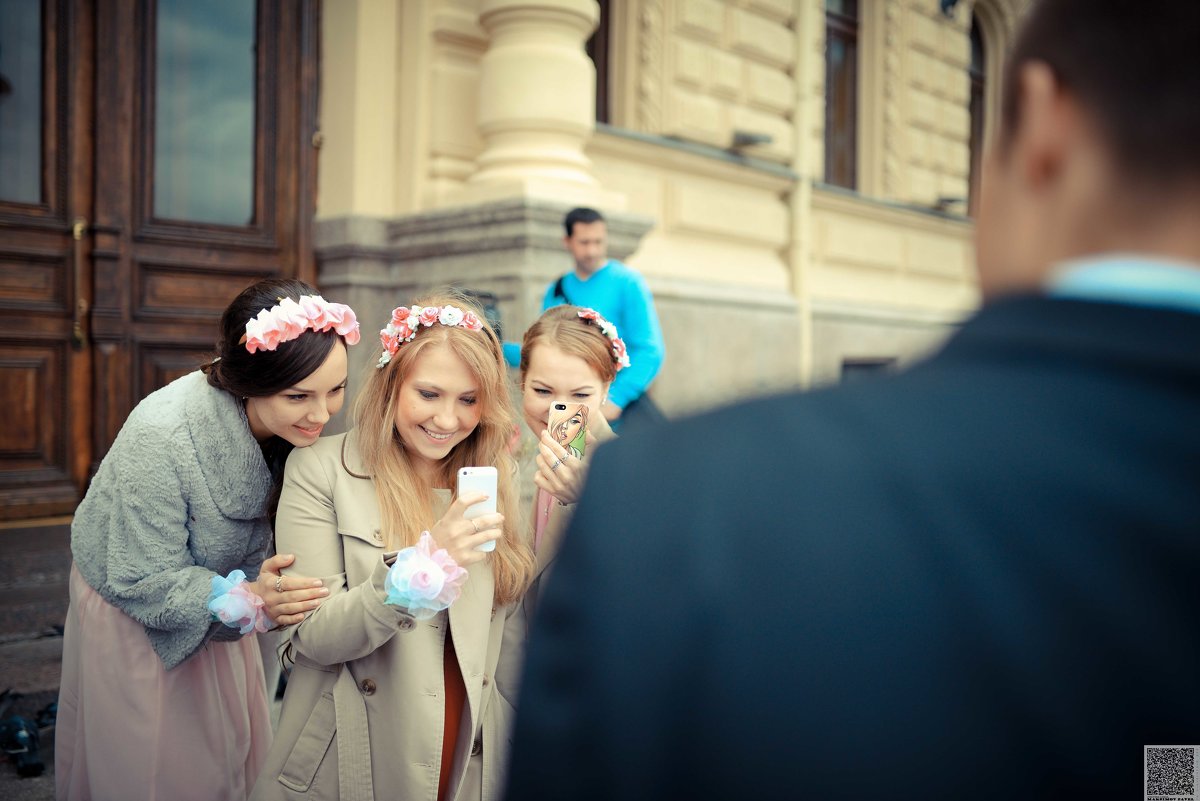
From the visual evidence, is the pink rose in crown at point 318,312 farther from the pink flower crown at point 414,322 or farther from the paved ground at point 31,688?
the paved ground at point 31,688

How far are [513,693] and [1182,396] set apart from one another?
179 cm

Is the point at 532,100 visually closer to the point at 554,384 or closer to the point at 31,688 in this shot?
the point at 554,384

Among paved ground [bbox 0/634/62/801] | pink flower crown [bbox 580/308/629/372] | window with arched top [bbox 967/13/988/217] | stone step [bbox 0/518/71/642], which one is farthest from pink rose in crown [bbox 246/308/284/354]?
window with arched top [bbox 967/13/988/217]

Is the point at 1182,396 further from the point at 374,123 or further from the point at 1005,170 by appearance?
the point at 374,123

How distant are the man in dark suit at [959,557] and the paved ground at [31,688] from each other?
2883mm

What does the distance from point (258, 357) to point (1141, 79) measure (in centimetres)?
195

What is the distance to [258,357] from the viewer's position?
2197 millimetres

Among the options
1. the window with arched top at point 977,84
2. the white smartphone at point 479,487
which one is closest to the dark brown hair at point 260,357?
the white smartphone at point 479,487

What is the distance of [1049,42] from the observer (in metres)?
0.61

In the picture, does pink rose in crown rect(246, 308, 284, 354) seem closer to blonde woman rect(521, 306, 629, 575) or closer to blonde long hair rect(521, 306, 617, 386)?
blonde woman rect(521, 306, 629, 575)

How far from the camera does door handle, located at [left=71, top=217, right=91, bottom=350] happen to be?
5133 mm

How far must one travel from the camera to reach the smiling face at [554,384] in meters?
2.71

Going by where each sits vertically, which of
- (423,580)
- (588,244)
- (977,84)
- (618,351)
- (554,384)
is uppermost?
(977,84)

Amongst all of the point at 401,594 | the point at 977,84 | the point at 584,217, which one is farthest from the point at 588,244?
the point at 977,84
